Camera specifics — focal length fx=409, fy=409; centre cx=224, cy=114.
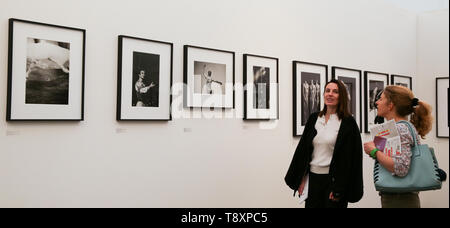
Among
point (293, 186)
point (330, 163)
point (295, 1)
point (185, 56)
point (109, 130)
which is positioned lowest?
point (293, 186)

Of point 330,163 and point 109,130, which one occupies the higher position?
point 109,130

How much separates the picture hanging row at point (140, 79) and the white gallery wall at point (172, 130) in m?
0.08

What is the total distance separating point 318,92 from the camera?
17.5 ft

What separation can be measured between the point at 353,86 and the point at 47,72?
416 centimetres

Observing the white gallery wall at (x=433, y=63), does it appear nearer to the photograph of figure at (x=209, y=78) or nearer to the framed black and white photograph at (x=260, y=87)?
the framed black and white photograph at (x=260, y=87)

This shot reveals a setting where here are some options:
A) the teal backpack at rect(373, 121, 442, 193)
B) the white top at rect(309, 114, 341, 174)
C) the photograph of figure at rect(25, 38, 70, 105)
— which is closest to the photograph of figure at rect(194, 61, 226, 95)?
the white top at rect(309, 114, 341, 174)

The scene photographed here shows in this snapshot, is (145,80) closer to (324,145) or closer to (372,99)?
(324,145)

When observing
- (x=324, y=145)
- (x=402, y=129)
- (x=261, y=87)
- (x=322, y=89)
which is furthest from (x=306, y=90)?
(x=402, y=129)

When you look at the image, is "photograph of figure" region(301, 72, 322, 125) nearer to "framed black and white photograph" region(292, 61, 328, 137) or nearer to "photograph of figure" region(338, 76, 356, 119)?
"framed black and white photograph" region(292, 61, 328, 137)

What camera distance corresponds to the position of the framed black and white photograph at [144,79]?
3605 mm

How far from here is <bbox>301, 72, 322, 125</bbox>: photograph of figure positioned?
514 cm

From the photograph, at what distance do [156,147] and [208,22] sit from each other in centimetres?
141
